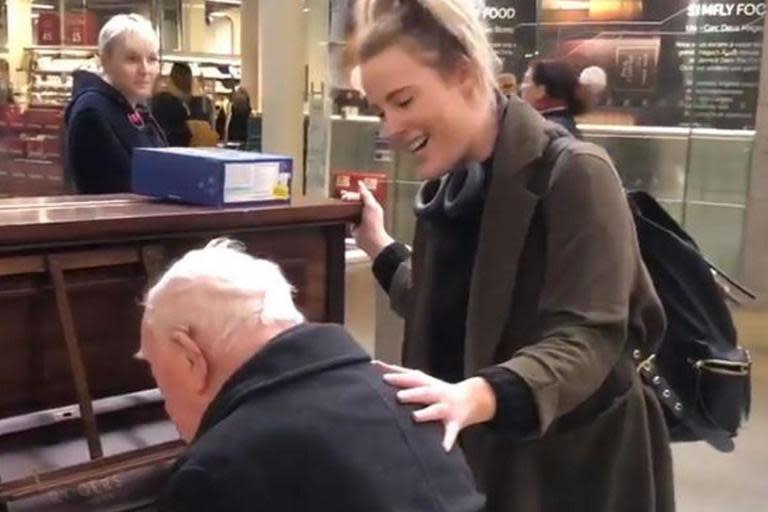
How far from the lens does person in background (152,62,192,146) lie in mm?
6582

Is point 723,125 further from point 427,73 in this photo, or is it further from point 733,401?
point 427,73

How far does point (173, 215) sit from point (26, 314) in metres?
0.33

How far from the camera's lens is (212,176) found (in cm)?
228

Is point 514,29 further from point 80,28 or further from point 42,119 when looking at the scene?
point 80,28

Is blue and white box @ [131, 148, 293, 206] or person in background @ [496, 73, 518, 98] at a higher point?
person in background @ [496, 73, 518, 98]

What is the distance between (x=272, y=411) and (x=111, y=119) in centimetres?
256

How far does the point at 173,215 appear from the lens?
220cm

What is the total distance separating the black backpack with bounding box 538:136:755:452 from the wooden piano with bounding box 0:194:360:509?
68 cm

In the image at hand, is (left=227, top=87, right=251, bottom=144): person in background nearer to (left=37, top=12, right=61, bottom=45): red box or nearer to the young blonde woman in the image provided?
(left=37, top=12, right=61, bottom=45): red box

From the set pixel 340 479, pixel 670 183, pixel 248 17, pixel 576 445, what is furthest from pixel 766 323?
pixel 248 17

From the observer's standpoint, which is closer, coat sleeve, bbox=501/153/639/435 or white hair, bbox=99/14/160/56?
coat sleeve, bbox=501/153/639/435

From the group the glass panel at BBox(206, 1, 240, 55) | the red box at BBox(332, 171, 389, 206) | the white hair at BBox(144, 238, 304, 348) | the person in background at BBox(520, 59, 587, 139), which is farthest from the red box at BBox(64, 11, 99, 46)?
the white hair at BBox(144, 238, 304, 348)

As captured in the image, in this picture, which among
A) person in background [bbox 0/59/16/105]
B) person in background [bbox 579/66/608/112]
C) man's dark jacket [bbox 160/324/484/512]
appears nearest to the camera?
man's dark jacket [bbox 160/324/484/512]

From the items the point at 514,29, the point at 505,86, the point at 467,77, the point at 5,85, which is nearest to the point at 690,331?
the point at 467,77
